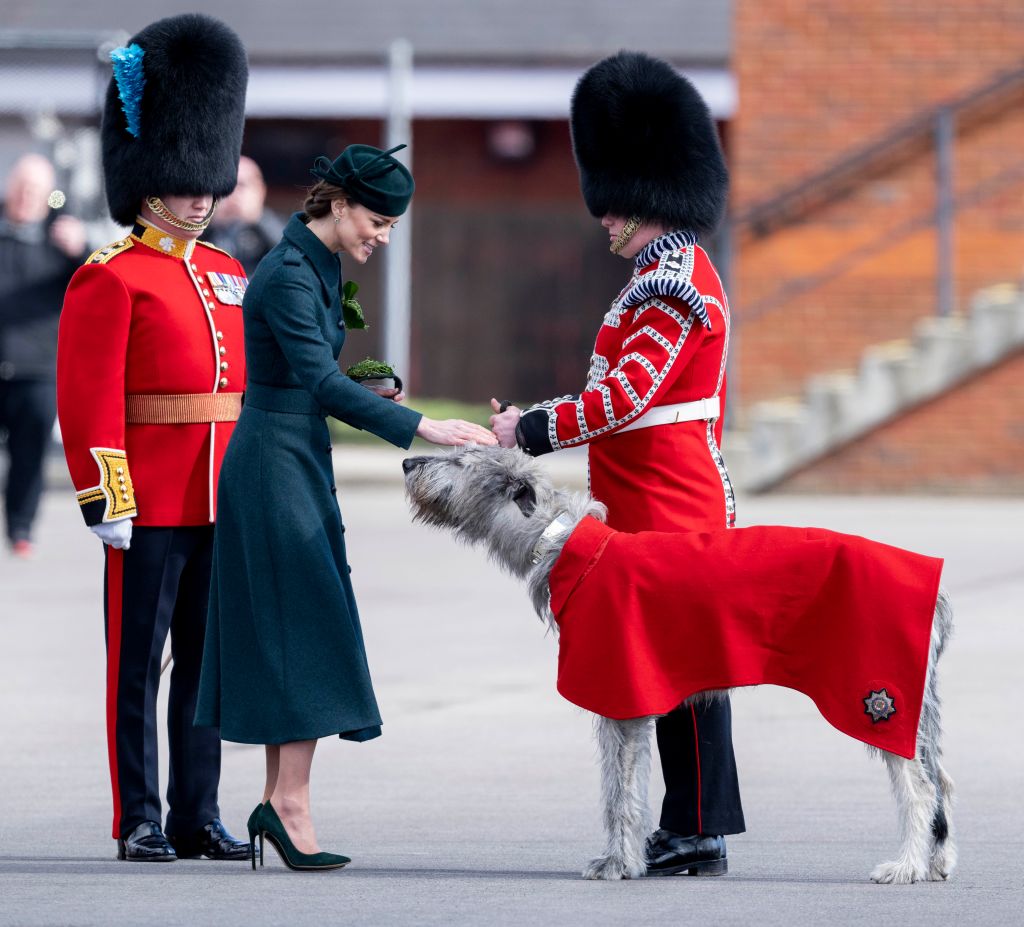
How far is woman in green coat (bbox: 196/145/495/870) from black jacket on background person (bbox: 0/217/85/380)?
26.8 ft

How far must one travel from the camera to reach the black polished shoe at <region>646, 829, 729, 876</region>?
604 cm

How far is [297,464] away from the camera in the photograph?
5969 millimetres

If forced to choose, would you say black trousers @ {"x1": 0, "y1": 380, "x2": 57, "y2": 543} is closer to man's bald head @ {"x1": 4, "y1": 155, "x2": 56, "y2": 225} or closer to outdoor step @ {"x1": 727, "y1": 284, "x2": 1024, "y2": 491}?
man's bald head @ {"x1": 4, "y1": 155, "x2": 56, "y2": 225}

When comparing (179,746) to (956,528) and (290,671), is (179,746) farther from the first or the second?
(956,528)

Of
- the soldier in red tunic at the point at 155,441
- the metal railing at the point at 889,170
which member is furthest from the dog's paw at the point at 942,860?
the metal railing at the point at 889,170

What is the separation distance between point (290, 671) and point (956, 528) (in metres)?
10.5

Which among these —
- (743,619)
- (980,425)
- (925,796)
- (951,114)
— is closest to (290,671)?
(743,619)

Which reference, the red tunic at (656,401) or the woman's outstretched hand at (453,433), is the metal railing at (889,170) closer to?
the red tunic at (656,401)

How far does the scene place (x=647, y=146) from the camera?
→ 21.0ft

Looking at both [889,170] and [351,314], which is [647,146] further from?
[889,170]

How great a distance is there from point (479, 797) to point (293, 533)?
68.3 inches

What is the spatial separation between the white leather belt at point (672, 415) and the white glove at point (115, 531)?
1.41 m

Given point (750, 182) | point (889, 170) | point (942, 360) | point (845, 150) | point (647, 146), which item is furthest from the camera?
point (750, 182)

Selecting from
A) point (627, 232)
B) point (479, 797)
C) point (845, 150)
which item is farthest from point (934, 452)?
point (627, 232)
